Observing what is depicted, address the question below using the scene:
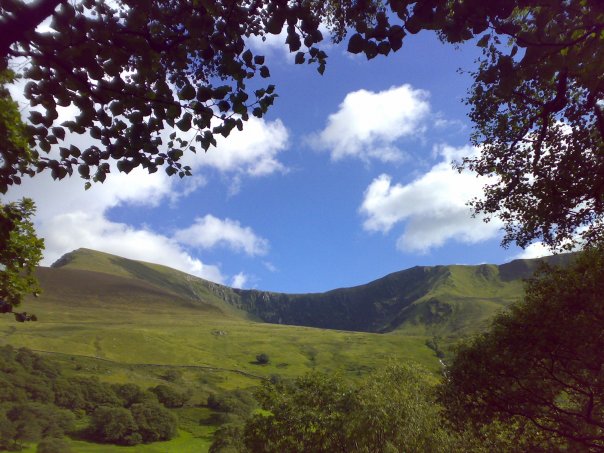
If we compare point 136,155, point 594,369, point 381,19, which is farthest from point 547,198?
point 136,155

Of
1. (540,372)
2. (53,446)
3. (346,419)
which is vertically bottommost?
(53,446)

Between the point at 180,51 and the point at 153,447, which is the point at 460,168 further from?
the point at 153,447

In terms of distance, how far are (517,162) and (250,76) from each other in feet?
41.3

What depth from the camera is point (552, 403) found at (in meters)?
21.4

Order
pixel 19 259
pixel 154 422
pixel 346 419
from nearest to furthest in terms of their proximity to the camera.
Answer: pixel 19 259, pixel 346 419, pixel 154 422

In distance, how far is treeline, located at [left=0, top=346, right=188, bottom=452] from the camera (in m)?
112

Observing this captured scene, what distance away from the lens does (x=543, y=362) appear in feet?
68.3

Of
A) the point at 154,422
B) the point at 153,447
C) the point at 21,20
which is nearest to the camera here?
the point at 21,20

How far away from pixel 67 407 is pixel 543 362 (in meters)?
153

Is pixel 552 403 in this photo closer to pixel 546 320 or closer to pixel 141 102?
pixel 546 320

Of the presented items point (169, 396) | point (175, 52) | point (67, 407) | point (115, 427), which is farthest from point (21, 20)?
point (67, 407)

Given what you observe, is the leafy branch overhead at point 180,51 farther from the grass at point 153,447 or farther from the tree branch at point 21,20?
the grass at point 153,447

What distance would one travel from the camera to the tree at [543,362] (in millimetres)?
18391

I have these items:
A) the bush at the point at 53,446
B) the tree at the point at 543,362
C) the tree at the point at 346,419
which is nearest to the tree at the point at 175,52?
the tree at the point at 543,362
